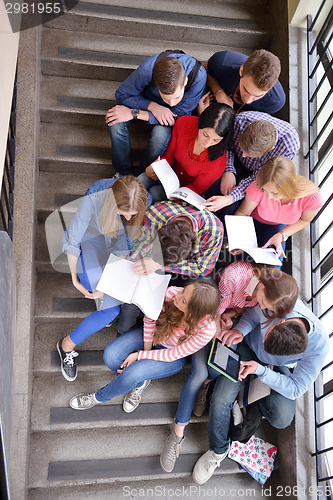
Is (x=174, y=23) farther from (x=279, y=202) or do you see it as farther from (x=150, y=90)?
(x=279, y=202)

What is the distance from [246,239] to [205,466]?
1605 millimetres

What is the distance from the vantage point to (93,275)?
2.22m

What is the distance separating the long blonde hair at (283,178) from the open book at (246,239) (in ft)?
0.88

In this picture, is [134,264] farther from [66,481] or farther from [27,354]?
[66,481]

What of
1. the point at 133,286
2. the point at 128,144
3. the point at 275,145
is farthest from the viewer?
the point at 128,144

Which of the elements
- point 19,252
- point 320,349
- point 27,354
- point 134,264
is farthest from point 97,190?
point 320,349

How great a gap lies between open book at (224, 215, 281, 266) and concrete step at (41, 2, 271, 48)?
5.38 feet

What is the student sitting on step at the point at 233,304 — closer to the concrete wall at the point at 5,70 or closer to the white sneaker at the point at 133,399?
the white sneaker at the point at 133,399

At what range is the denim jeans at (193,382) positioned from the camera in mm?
2344

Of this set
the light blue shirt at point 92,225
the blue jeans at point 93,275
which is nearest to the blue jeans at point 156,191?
the light blue shirt at point 92,225

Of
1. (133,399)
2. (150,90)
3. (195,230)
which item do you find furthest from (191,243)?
(133,399)

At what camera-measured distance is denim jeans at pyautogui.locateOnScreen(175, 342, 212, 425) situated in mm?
2344

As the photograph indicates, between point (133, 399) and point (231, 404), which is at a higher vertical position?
point (231, 404)

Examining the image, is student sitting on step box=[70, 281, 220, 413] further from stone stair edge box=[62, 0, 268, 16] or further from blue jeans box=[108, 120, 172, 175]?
stone stair edge box=[62, 0, 268, 16]
